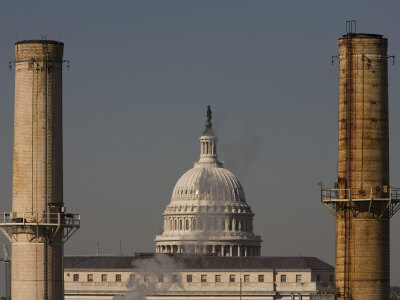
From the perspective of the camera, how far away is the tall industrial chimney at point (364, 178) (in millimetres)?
129250

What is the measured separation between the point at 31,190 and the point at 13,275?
289 inches

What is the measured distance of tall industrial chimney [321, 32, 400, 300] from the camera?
129 meters

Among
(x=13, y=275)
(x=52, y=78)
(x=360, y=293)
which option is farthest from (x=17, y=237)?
(x=360, y=293)

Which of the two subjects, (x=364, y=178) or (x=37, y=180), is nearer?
(x=364, y=178)

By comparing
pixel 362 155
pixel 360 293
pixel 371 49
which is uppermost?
pixel 371 49

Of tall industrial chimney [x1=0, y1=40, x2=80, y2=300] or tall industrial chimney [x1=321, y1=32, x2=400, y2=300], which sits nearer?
tall industrial chimney [x1=321, y1=32, x2=400, y2=300]

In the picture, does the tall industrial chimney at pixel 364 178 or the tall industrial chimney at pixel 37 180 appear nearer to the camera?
the tall industrial chimney at pixel 364 178

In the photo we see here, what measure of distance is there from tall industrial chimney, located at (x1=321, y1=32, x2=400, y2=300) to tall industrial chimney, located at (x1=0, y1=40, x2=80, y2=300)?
24226 millimetres

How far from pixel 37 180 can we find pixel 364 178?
28.1 meters

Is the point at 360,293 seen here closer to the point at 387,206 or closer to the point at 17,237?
the point at 387,206

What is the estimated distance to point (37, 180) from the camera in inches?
5502

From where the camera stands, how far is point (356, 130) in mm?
129875

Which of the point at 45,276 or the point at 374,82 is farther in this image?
the point at 45,276

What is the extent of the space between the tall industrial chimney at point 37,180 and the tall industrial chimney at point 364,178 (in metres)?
24.2
